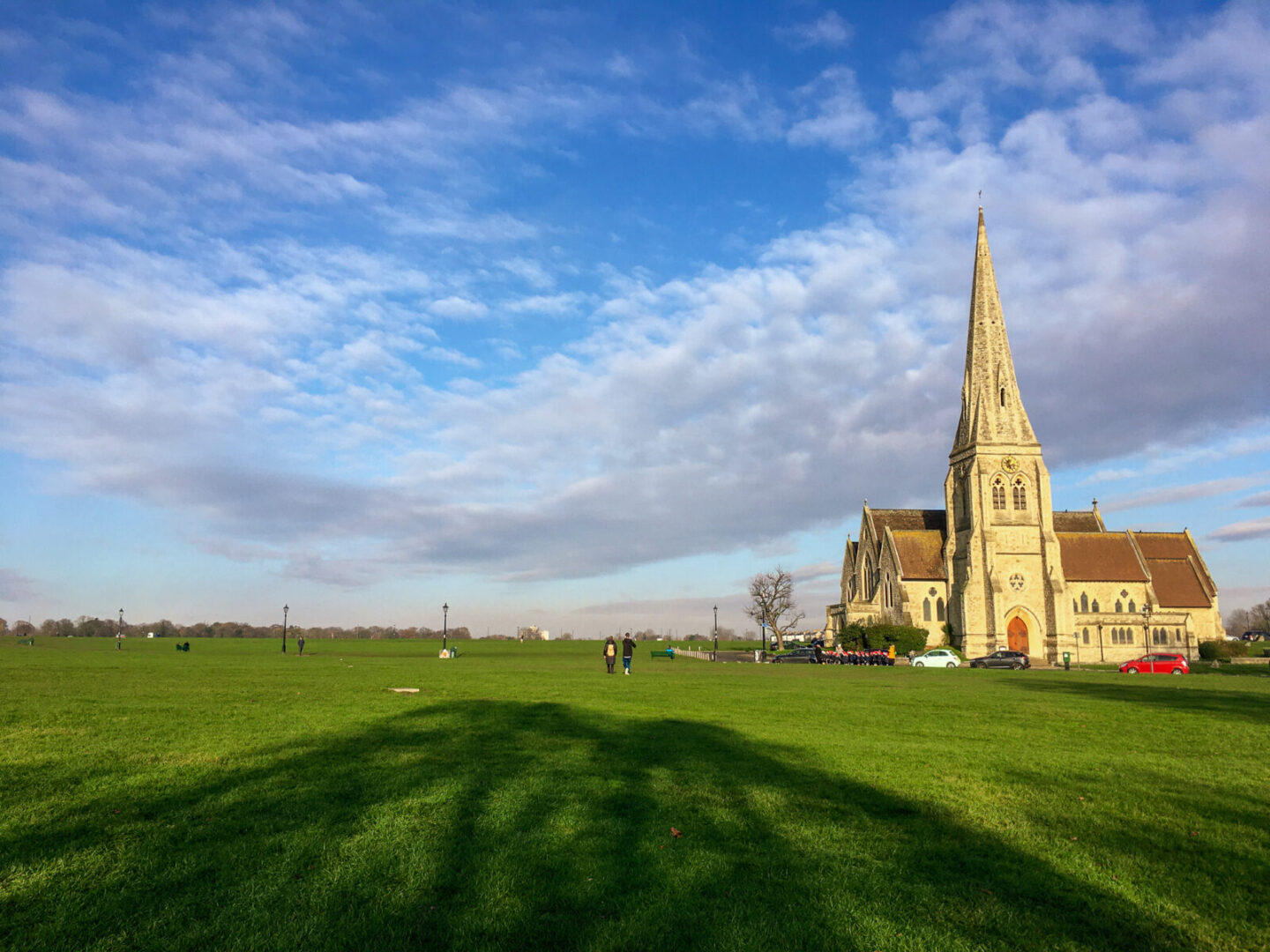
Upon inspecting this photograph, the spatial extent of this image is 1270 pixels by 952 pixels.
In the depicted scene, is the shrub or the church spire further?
the church spire

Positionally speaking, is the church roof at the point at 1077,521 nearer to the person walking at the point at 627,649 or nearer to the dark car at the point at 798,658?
the dark car at the point at 798,658

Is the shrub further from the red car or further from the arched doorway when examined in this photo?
the red car

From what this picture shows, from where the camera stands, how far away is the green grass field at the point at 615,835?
581 centimetres

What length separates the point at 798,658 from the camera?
70.9 meters

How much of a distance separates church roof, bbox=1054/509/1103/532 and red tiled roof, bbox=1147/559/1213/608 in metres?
6.70

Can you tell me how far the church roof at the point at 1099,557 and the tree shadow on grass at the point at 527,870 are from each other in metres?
82.8

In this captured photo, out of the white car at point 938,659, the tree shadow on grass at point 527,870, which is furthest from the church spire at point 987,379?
the tree shadow on grass at point 527,870

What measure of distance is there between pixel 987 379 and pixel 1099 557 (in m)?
21.9

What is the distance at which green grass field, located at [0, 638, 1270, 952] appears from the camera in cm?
581

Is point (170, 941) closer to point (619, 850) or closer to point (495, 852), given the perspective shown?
point (495, 852)

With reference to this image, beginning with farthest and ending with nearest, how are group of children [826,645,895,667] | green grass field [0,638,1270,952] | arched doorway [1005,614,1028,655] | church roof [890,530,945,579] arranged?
church roof [890,530,945,579], arched doorway [1005,614,1028,655], group of children [826,645,895,667], green grass field [0,638,1270,952]

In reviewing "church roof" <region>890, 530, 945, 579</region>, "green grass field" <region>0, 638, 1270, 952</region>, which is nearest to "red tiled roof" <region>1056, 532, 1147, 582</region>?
"church roof" <region>890, 530, 945, 579</region>

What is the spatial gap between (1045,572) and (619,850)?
7845 centimetres

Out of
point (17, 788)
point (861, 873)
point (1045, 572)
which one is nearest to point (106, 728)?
point (17, 788)
